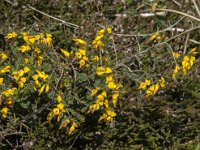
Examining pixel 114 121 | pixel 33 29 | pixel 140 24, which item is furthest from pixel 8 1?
pixel 114 121

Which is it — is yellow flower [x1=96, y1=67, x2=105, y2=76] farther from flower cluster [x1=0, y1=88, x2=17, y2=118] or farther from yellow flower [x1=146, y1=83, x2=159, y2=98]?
flower cluster [x1=0, y1=88, x2=17, y2=118]

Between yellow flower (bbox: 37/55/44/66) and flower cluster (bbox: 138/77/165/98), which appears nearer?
yellow flower (bbox: 37/55/44/66)

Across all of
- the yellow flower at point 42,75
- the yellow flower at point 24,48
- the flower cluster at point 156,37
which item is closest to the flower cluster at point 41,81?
the yellow flower at point 42,75

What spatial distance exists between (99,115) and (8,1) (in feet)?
4.39

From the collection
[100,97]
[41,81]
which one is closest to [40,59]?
[41,81]

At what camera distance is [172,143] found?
3963 millimetres

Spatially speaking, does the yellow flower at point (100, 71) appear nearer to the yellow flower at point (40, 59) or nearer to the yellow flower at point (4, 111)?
the yellow flower at point (40, 59)

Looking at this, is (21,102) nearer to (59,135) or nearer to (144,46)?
(59,135)

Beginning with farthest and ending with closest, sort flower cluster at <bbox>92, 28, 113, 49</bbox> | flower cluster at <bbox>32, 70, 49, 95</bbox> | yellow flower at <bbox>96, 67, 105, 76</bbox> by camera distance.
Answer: flower cluster at <bbox>92, 28, 113, 49</bbox>, yellow flower at <bbox>96, 67, 105, 76</bbox>, flower cluster at <bbox>32, 70, 49, 95</bbox>

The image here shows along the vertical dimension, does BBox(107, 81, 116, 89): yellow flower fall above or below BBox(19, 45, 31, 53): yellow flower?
below

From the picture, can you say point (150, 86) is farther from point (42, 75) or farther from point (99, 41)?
point (42, 75)

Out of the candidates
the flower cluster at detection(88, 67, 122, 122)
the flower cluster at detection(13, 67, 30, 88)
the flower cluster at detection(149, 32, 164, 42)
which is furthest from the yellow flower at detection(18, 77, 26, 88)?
the flower cluster at detection(149, 32, 164, 42)

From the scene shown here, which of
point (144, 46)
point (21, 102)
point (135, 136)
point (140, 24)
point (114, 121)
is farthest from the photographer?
point (140, 24)

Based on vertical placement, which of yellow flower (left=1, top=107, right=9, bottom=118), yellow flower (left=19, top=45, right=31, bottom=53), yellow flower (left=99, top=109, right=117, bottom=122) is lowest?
yellow flower (left=99, top=109, right=117, bottom=122)
